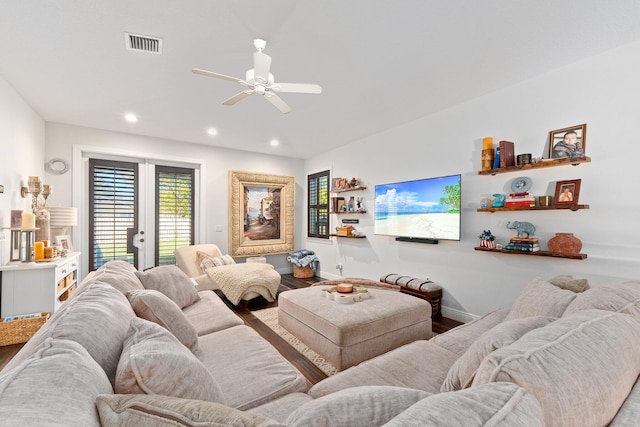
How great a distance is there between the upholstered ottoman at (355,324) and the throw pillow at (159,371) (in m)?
1.35

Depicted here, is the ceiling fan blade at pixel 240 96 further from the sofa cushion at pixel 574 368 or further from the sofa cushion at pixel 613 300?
the sofa cushion at pixel 613 300

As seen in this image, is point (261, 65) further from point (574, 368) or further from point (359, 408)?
point (574, 368)

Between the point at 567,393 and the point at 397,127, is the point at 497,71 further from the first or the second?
the point at 567,393

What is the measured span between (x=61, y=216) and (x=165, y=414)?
159 inches

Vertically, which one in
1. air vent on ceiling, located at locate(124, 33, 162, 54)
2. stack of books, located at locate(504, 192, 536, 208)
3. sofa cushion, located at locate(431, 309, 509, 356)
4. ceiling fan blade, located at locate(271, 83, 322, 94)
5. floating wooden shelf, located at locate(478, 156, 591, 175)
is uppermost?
air vent on ceiling, located at locate(124, 33, 162, 54)

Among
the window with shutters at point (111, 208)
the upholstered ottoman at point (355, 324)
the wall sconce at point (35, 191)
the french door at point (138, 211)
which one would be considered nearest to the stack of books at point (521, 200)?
the upholstered ottoman at point (355, 324)

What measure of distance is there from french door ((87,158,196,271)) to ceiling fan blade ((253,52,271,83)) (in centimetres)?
347

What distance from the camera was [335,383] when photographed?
135 centimetres

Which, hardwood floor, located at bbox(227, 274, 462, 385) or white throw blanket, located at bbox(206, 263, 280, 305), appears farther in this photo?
white throw blanket, located at bbox(206, 263, 280, 305)

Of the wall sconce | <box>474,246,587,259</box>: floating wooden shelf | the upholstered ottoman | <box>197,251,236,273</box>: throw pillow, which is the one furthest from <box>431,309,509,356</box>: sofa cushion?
the wall sconce

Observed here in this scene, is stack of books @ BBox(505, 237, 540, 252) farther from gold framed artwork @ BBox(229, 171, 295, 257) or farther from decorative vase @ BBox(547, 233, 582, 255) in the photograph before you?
gold framed artwork @ BBox(229, 171, 295, 257)

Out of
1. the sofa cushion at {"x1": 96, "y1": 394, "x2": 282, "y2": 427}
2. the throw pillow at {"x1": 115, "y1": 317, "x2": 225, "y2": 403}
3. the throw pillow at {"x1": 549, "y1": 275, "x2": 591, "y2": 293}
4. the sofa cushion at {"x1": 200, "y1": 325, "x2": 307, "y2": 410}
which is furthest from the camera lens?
the throw pillow at {"x1": 549, "y1": 275, "x2": 591, "y2": 293}

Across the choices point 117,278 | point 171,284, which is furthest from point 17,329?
point 117,278

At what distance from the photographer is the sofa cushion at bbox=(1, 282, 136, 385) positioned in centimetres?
93
